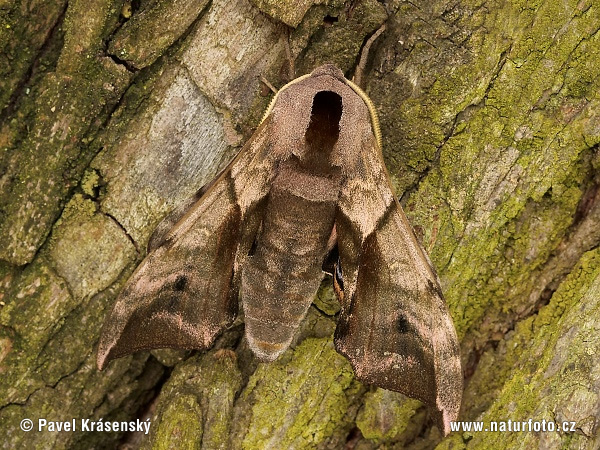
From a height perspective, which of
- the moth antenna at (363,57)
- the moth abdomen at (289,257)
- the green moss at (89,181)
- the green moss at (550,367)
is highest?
the moth antenna at (363,57)

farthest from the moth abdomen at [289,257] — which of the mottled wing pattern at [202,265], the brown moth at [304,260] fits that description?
the mottled wing pattern at [202,265]

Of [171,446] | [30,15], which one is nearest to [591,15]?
[30,15]

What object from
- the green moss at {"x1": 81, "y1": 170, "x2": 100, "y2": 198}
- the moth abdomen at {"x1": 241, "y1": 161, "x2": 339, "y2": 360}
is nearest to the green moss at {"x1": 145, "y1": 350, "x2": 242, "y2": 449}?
the moth abdomen at {"x1": 241, "y1": 161, "x2": 339, "y2": 360}

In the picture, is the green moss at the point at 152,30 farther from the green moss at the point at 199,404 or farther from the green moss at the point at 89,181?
the green moss at the point at 199,404

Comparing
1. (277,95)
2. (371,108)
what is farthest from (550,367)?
(277,95)

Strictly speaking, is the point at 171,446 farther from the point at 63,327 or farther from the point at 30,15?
the point at 30,15

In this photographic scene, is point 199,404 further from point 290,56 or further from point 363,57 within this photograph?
point 363,57

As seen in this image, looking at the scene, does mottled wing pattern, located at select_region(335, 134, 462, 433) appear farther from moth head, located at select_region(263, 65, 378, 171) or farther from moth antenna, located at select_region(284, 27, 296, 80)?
moth antenna, located at select_region(284, 27, 296, 80)

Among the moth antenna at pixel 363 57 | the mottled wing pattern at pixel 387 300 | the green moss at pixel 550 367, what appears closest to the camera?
the green moss at pixel 550 367
